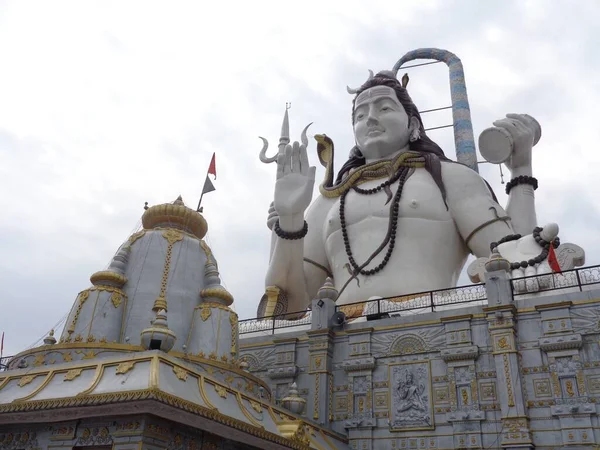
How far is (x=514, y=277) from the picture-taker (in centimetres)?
1262

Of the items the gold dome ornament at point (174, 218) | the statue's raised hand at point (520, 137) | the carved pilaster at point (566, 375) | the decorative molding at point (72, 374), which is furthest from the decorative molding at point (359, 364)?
the statue's raised hand at point (520, 137)

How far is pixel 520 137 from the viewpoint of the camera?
1661 centimetres

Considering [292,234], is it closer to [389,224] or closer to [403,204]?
[389,224]

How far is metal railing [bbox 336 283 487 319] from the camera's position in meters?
12.4

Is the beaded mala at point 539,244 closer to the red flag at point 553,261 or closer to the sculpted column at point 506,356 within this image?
the red flag at point 553,261

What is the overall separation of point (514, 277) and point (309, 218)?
716 cm

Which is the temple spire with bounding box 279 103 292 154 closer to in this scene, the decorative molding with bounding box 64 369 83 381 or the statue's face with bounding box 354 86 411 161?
the statue's face with bounding box 354 86 411 161

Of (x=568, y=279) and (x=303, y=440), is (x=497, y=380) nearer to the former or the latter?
(x=568, y=279)

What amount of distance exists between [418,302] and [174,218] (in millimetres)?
5611

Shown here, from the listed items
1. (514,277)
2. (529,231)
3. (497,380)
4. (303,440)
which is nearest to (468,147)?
(529,231)

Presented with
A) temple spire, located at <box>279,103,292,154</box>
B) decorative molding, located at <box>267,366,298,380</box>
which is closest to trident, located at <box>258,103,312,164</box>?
temple spire, located at <box>279,103,292,154</box>

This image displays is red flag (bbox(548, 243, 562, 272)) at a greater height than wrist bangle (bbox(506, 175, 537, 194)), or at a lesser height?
lesser

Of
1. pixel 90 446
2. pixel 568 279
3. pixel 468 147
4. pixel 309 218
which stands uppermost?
pixel 468 147

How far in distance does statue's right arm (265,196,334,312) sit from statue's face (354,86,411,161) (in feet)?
6.81
